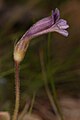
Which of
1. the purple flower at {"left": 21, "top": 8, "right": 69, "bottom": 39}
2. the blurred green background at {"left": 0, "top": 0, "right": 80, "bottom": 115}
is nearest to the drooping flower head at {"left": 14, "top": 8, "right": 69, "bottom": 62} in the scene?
the purple flower at {"left": 21, "top": 8, "right": 69, "bottom": 39}

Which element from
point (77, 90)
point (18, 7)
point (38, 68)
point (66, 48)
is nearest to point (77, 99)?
point (77, 90)

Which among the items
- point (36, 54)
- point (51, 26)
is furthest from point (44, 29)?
point (36, 54)

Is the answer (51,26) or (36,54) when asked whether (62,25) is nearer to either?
(51,26)

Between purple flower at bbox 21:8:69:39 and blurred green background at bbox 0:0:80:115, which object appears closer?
purple flower at bbox 21:8:69:39

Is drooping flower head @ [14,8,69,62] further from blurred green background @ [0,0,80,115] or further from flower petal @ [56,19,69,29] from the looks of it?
blurred green background @ [0,0,80,115]

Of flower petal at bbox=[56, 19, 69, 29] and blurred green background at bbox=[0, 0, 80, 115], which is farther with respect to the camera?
blurred green background at bbox=[0, 0, 80, 115]

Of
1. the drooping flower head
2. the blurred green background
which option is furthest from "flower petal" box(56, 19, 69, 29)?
the blurred green background
